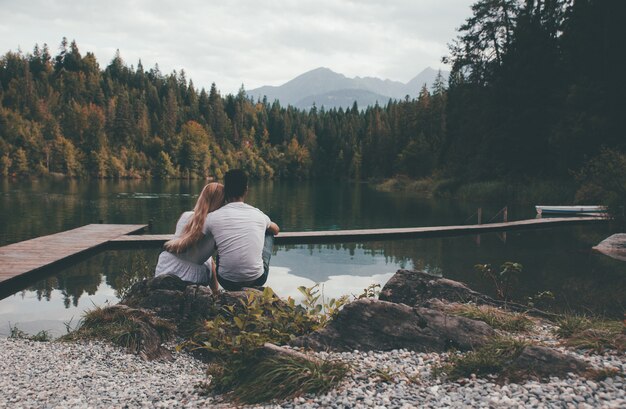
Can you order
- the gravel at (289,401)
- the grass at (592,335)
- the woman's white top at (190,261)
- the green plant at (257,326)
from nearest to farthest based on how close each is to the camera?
the gravel at (289,401) → the grass at (592,335) → the green plant at (257,326) → the woman's white top at (190,261)

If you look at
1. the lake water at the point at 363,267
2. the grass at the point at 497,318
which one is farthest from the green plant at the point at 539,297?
the grass at the point at 497,318

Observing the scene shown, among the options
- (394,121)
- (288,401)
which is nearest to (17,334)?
(288,401)

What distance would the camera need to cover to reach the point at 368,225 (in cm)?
2208

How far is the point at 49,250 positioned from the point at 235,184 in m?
9.07

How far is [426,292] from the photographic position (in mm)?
6992

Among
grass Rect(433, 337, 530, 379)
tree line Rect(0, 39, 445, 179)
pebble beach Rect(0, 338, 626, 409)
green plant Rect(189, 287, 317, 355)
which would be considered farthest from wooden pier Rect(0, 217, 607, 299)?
tree line Rect(0, 39, 445, 179)

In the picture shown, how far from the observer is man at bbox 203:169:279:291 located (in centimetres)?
590

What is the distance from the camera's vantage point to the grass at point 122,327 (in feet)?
18.2

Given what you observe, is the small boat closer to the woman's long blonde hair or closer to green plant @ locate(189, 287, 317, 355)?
green plant @ locate(189, 287, 317, 355)

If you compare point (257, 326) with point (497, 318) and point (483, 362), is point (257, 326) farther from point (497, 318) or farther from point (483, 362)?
point (497, 318)

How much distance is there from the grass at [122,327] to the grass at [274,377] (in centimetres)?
165

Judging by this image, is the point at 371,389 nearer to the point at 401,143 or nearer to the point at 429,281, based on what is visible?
the point at 429,281

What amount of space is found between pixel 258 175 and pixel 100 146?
3501 centimetres

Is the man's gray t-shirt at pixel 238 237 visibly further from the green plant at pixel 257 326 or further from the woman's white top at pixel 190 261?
the green plant at pixel 257 326
